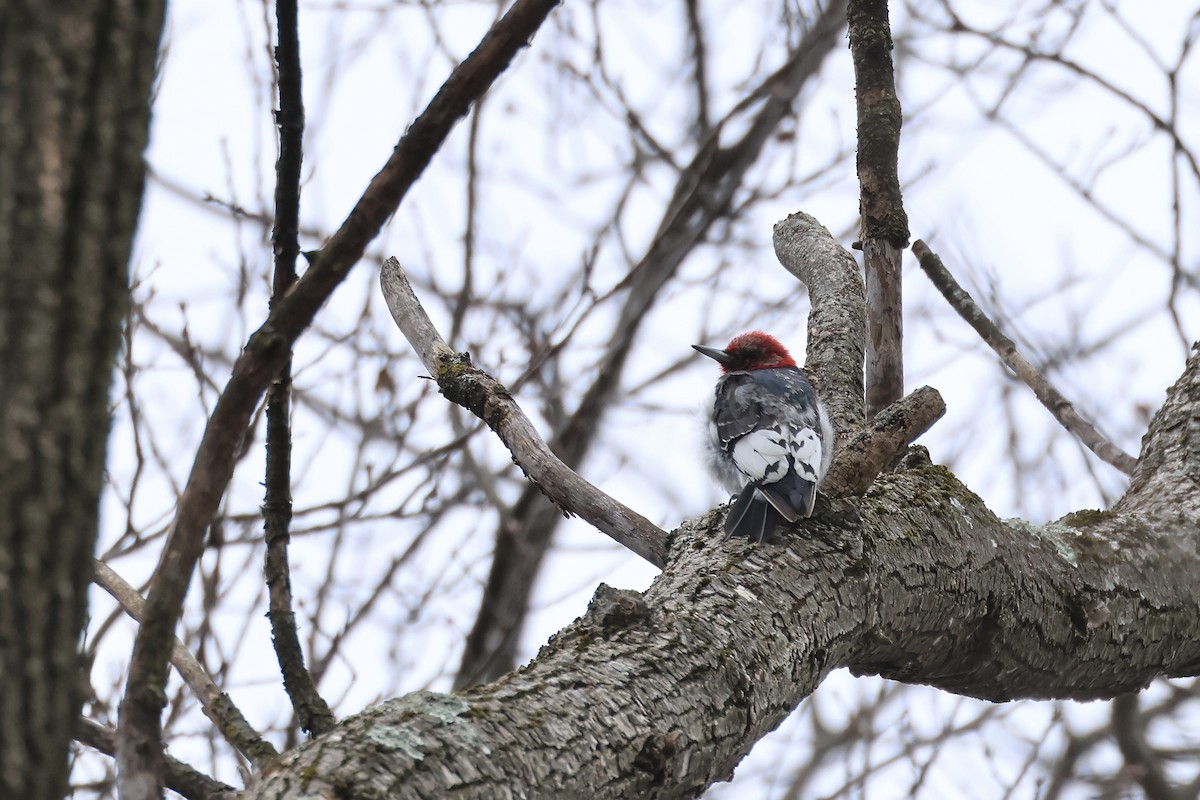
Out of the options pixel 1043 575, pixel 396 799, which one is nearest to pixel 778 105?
pixel 1043 575

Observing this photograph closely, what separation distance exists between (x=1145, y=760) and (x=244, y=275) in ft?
15.8

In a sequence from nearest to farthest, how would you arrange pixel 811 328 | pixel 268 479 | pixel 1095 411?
pixel 268 479, pixel 811 328, pixel 1095 411

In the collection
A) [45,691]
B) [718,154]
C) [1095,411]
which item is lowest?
[45,691]

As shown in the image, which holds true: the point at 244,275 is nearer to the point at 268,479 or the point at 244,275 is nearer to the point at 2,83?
the point at 268,479

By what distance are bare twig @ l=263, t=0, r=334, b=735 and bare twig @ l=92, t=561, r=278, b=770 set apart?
0.30 feet

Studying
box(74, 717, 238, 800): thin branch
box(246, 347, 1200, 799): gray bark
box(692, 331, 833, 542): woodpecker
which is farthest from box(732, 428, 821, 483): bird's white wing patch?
box(74, 717, 238, 800): thin branch

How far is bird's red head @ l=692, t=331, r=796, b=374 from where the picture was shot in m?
5.13

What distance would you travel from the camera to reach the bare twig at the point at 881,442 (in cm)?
251

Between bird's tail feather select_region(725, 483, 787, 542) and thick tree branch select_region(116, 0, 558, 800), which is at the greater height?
bird's tail feather select_region(725, 483, 787, 542)

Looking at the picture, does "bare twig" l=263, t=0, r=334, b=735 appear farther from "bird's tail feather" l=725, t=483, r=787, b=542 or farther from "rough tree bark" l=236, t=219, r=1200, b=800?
"bird's tail feather" l=725, t=483, r=787, b=542

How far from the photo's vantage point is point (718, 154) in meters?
7.61

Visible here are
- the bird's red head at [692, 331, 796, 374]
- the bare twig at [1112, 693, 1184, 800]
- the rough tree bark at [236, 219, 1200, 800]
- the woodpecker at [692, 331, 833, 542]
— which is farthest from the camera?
the bird's red head at [692, 331, 796, 374]

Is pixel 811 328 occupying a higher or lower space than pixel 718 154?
lower

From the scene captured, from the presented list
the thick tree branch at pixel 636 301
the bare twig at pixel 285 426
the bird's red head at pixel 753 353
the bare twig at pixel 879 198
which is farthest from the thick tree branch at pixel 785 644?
the thick tree branch at pixel 636 301
